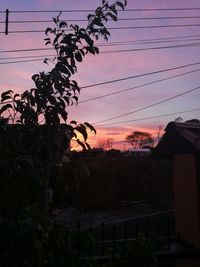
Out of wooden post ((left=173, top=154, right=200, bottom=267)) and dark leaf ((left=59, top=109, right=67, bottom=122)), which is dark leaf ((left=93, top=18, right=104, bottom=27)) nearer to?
dark leaf ((left=59, top=109, right=67, bottom=122))

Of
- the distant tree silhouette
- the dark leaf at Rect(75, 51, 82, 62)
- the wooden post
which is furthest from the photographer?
the distant tree silhouette

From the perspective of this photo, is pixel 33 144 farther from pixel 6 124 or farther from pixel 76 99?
pixel 76 99

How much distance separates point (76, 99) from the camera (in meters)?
2.13

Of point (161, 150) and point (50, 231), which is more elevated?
point (161, 150)

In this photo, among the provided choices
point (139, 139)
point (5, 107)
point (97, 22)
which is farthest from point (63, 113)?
point (139, 139)

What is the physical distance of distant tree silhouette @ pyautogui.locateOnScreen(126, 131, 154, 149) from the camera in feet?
230

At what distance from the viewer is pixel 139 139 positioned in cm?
7050

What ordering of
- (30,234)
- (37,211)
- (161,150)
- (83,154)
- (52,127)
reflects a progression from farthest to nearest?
(161,150) < (83,154) < (52,127) < (37,211) < (30,234)

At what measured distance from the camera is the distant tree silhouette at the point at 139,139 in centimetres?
7025

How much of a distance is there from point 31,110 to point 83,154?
34 cm

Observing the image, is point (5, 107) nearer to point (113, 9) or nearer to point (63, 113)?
point (63, 113)

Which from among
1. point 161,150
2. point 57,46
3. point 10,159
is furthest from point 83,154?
point 161,150

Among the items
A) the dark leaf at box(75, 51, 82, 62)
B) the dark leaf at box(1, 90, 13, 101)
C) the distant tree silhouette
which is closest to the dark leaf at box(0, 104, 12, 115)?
the dark leaf at box(1, 90, 13, 101)

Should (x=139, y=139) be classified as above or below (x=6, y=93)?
above
